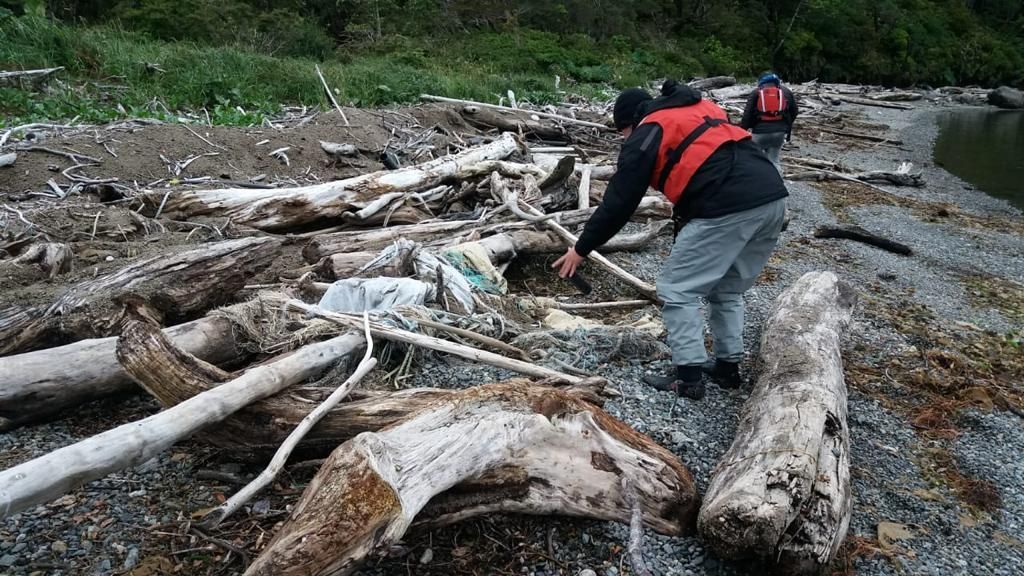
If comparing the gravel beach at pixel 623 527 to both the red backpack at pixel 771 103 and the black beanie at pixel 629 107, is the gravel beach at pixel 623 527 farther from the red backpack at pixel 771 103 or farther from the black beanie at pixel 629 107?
the red backpack at pixel 771 103

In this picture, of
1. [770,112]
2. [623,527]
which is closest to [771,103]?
[770,112]

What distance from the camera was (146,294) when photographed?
4004mm

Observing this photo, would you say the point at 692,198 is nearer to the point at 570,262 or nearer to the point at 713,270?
the point at 713,270

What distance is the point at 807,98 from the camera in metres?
29.3

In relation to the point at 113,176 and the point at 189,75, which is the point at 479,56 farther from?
the point at 113,176

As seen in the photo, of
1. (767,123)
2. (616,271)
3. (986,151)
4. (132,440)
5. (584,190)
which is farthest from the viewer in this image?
(986,151)

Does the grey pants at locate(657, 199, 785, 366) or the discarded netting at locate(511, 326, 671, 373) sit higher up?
the grey pants at locate(657, 199, 785, 366)

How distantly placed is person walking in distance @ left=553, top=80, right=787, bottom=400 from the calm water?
13836 mm

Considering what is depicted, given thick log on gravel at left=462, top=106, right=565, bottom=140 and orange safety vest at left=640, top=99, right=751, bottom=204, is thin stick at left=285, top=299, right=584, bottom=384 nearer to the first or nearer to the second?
orange safety vest at left=640, top=99, right=751, bottom=204

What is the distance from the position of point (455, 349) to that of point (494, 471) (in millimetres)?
1235

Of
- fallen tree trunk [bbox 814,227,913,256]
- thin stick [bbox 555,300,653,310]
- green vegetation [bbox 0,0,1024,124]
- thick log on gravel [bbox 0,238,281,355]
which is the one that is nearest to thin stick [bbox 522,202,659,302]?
thin stick [bbox 555,300,653,310]

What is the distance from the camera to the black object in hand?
5660 mm

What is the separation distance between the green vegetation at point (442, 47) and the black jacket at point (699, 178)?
7671 mm

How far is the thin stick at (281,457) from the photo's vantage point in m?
2.33
